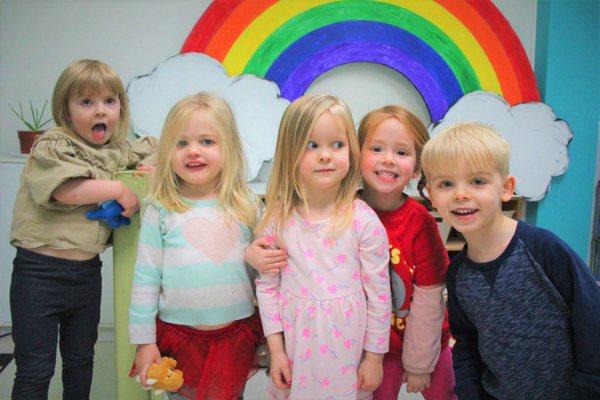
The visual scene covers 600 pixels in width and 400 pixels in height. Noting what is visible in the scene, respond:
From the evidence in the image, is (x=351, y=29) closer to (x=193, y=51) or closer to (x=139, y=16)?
(x=193, y=51)

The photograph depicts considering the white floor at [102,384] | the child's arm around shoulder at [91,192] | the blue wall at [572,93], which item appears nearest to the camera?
the child's arm around shoulder at [91,192]

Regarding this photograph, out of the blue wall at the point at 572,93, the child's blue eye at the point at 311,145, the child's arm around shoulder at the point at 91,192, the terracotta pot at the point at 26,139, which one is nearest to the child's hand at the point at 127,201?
the child's arm around shoulder at the point at 91,192

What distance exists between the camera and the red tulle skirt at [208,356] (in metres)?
1.22

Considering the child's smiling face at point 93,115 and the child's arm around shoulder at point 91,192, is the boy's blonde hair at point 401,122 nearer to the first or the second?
the child's arm around shoulder at point 91,192

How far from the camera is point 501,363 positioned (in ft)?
3.55

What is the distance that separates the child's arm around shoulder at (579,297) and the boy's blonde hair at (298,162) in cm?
47

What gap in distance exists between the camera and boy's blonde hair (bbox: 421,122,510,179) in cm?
106

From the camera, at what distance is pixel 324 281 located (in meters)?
1.14

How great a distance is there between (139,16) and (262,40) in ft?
2.54

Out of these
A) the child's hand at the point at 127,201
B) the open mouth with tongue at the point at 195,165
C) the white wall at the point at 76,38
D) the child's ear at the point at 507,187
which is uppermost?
the white wall at the point at 76,38

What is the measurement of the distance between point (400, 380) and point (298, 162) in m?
0.69

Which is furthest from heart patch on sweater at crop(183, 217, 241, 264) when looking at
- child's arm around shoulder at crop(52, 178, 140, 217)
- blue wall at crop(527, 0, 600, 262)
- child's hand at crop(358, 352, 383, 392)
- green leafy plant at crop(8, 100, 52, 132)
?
blue wall at crop(527, 0, 600, 262)

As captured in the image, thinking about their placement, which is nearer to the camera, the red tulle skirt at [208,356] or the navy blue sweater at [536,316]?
the navy blue sweater at [536,316]

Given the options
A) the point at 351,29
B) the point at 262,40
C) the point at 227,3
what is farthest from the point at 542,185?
the point at 227,3
